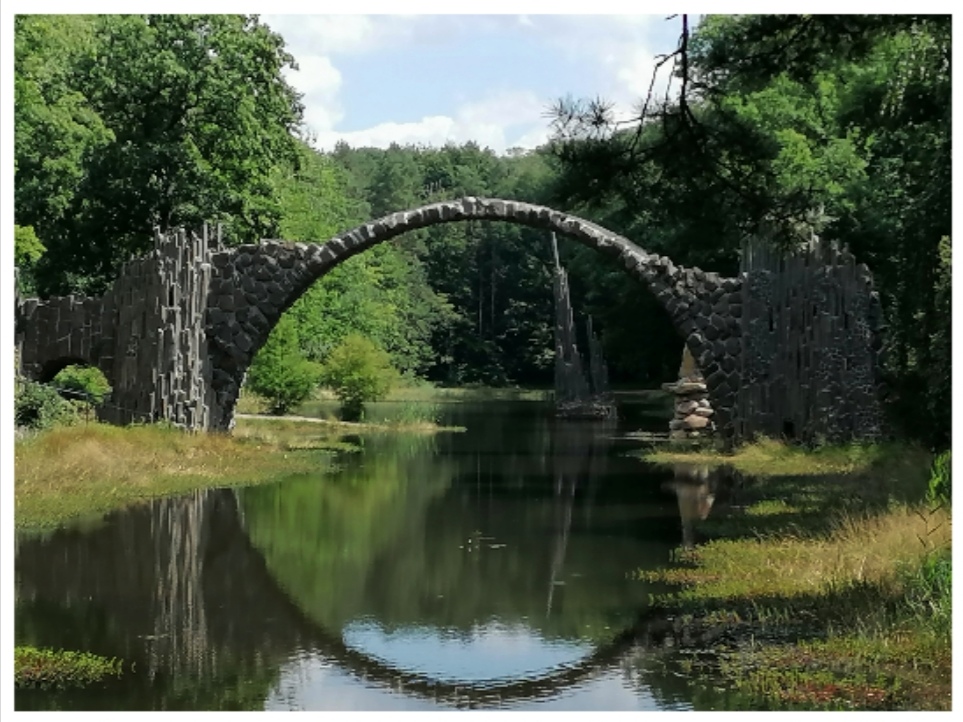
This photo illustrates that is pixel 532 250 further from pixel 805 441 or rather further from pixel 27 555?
pixel 27 555

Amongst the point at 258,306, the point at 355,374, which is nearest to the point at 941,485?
the point at 258,306

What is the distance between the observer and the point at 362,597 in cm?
1102

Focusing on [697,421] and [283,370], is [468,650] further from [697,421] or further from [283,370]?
[283,370]

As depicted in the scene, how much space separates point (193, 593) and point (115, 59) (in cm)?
2283

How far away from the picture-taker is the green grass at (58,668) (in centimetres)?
783

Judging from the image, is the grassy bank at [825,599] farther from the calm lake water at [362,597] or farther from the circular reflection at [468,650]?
the circular reflection at [468,650]

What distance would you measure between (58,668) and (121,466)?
10061 mm

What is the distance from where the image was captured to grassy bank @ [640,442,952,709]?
25.1 ft

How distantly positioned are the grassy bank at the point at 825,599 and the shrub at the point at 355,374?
20148mm

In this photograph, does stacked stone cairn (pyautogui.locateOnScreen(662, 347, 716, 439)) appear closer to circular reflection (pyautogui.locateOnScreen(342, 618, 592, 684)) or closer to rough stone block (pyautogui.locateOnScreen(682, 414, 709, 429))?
rough stone block (pyautogui.locateOnScreen(682, 414, 709, 429))

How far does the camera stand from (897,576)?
382 inches

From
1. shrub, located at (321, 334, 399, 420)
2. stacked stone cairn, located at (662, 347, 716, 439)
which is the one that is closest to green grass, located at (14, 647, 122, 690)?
stacked stone cairn, located at (662, 347, 716, 439)

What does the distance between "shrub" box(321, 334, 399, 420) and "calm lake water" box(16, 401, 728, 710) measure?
1579 cm

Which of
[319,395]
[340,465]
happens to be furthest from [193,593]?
[319,395]
